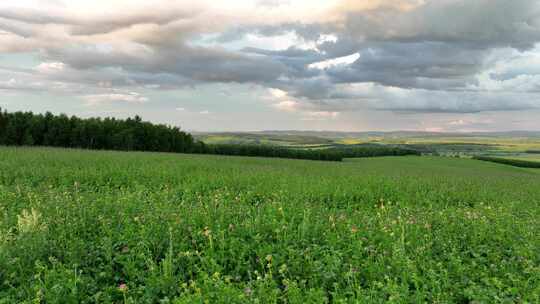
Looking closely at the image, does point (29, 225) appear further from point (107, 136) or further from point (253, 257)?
point (107, 136)

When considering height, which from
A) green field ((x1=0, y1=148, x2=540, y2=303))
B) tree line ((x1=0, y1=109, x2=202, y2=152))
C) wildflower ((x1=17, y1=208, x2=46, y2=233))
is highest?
tree line ((x1=0, y1=109, x2=202, y2=152))

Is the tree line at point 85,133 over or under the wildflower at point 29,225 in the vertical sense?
over

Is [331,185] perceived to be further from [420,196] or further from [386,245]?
[386,245]

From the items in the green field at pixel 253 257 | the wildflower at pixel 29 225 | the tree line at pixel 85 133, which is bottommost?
the green field at pixel 253 257

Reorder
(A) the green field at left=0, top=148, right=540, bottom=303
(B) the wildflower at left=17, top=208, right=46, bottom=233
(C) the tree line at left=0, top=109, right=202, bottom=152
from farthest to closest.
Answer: (C) the tree line at left=0, top=109, right=202, bottom=152 < (B) the wildflower at left=17, top=208, right=46, bottom=233 < (A) the green field at left=0, top=148, right=540, bottom=303

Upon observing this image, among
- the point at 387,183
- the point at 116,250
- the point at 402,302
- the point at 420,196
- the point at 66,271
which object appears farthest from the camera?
the point at 387,183

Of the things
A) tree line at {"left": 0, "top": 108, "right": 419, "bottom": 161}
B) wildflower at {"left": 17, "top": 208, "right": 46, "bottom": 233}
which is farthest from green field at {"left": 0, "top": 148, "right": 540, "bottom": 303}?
tree line at {"left": 0, "top": 108, "right": 419, "bottom": 161}

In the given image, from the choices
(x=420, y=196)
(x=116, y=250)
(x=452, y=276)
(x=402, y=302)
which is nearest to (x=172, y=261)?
(x=116, y=250)

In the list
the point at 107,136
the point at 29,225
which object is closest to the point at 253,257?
the point at 29,225

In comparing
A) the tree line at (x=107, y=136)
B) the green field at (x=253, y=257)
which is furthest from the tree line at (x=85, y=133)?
the green field at (x=253, y=257)

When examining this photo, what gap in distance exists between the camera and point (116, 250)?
545 centimetres

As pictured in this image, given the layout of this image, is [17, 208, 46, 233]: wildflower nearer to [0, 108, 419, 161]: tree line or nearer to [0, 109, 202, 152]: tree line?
[0, 108, 419, 161]: tree line

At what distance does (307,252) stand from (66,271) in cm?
315

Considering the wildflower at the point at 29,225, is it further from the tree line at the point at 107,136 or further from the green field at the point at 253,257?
the tree line at the point at 107,136
